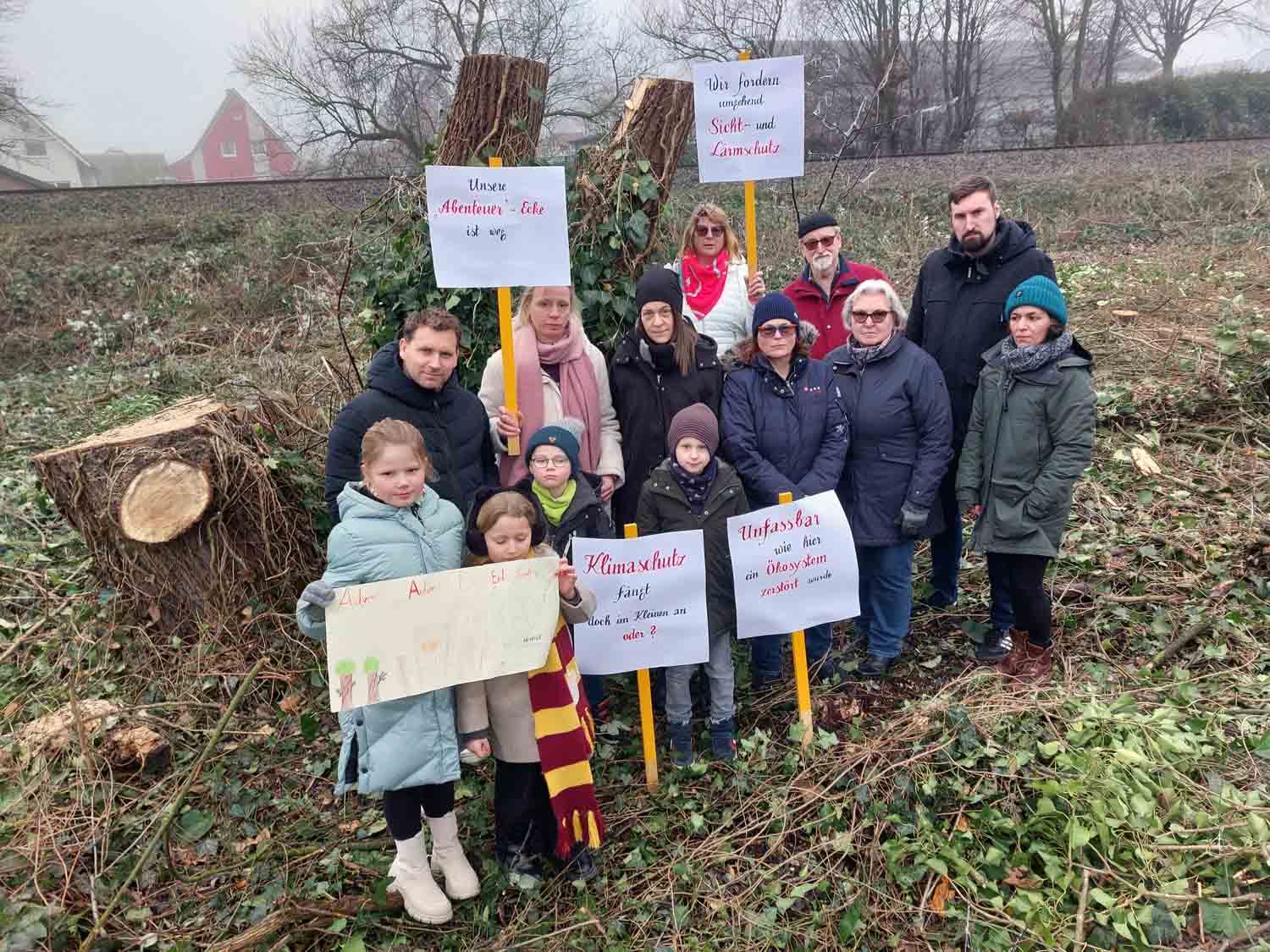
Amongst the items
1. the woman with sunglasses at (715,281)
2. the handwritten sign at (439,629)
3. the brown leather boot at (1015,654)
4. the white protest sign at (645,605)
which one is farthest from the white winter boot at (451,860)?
the brown leather boot at (1015,654)

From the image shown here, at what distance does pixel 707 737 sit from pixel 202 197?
19.9m

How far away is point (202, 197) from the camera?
1847cm

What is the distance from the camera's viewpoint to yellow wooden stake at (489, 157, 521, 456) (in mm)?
3363

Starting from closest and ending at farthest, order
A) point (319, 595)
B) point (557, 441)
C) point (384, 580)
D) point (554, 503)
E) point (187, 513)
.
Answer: point (319, 595) → point (384, 580) → point (557, 441) → point (554, 503) → point (187, 513)

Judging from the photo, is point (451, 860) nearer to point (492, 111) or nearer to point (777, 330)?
point (777, 330)

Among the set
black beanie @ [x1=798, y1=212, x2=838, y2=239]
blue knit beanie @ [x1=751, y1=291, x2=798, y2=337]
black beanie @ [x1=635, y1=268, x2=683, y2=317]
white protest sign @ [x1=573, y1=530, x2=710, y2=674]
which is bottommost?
white protest sign @ [x1=573, y1=530, x2=710, y2=674]

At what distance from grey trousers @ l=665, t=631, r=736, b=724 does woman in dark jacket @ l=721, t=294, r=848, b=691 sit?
0.73m

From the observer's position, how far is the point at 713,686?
11.2 ft

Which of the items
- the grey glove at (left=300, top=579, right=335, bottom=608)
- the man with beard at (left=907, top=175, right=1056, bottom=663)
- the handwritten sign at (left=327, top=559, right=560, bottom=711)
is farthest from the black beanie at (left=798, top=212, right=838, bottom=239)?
the grey glove at (left=300, top=579, right=335, bottom=608)

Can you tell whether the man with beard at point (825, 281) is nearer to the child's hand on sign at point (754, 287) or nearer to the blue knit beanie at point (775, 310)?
the child's hand on sign at point (754, 287)

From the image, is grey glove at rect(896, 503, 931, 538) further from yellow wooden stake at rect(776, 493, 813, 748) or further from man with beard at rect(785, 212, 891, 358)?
man with beard at rect(785, 212, 891, 358)

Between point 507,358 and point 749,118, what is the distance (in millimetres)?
1860

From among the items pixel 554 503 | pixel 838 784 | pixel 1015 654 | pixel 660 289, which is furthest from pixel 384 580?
pixel 1015 654

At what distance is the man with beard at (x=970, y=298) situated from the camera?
12.0 feet
